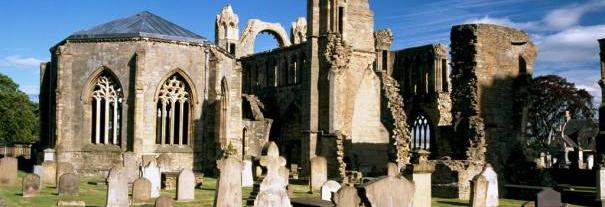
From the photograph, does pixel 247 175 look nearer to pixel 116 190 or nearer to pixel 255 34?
pixel 116 190

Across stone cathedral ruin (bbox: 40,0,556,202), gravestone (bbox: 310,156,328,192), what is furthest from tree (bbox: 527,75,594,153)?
gravestone (bbox: 310,156,328,192)

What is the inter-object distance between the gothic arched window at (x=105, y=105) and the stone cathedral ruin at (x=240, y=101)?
46mm

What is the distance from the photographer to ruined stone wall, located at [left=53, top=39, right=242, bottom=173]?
3067 cm

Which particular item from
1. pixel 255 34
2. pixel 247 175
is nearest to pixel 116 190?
pixel 247 175

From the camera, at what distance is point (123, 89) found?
30953mm

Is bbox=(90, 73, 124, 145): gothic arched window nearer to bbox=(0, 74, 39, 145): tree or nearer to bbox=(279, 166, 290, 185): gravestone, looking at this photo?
bbox=(279, 166, 290, 185): gravestone

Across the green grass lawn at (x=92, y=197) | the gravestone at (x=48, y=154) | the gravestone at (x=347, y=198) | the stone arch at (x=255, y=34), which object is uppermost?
the stone arch at (x=255, y=34)

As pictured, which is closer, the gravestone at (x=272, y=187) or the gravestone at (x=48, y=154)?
the gravestone at (x=272, y=187)

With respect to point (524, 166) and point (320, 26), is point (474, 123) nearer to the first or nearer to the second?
point (524, 166)

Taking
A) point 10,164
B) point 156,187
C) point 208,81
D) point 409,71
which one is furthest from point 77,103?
point 409,71

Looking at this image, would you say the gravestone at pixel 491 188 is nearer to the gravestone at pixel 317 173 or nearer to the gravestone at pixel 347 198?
the gravestone at pixel 317 173

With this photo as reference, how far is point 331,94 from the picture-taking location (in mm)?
35875

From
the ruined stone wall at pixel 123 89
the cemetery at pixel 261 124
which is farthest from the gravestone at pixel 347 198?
the ruined stone wall at pixel 123 89

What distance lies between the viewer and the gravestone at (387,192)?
10750 millimetres
